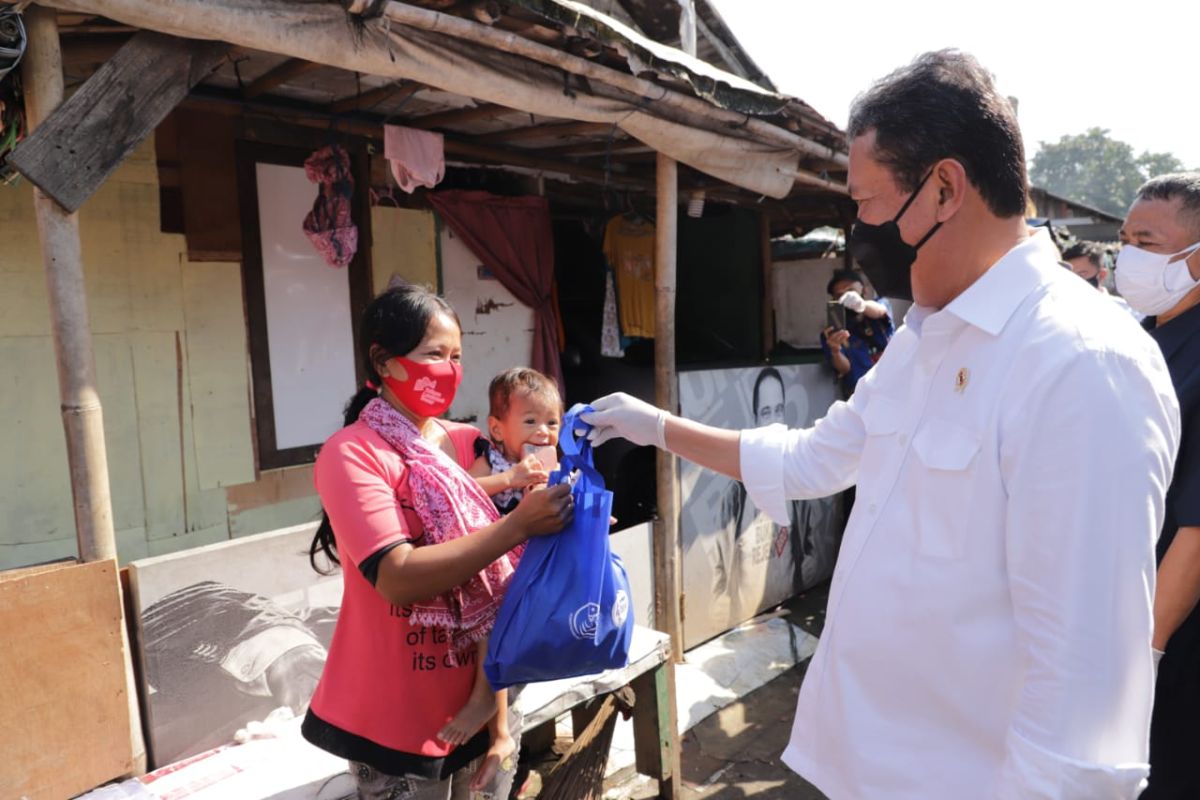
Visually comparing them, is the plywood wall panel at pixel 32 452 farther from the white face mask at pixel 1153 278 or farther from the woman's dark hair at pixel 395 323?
the white face mask at pixel 1153 278

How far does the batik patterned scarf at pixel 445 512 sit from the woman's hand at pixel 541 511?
163 mm

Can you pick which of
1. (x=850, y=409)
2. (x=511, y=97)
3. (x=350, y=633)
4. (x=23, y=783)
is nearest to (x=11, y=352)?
(x=23, y=783)

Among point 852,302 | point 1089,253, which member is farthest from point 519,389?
point 1089,253

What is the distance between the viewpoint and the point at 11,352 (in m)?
3.88

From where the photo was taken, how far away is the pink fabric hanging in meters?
4.44

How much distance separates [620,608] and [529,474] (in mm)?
460

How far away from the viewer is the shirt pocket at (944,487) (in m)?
1.27

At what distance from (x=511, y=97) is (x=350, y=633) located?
7.70ft

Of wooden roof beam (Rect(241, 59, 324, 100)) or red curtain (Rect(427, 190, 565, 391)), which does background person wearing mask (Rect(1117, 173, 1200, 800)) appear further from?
red curtain (Rect(427, 190, 565, 391))

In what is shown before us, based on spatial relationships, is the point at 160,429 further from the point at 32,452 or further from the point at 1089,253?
the point at 1089,253

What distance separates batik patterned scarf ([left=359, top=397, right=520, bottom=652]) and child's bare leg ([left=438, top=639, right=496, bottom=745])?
0.08 meters

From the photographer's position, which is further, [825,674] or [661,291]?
[661,291]

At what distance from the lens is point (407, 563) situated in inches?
67.1

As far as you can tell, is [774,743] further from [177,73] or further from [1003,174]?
[177,73]
